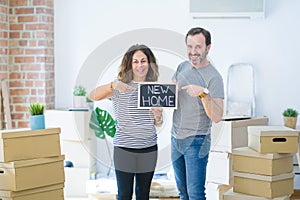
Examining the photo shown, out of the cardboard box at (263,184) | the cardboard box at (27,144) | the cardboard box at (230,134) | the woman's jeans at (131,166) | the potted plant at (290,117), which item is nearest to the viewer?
the woman's jeans at (131,166)

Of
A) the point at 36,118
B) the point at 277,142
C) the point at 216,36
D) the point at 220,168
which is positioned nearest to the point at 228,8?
the point at 216,36

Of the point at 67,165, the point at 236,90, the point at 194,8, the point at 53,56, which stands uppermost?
the point at 194,8

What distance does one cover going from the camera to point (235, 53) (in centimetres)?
459

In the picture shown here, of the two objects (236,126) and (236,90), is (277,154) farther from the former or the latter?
(236,90)

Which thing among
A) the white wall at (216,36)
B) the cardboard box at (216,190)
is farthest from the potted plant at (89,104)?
the cardboard box at (216,190)

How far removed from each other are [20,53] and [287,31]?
2.35 meters

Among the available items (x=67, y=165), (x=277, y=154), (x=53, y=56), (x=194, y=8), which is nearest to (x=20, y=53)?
(x=53, y=56)

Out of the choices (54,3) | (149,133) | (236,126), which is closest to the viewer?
(149,133)

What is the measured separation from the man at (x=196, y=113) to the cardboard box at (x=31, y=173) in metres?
0.76

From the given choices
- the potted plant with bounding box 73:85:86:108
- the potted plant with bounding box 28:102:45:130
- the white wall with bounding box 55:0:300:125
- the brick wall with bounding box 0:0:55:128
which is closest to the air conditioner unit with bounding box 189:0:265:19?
the white wall with bounding box 55:0:300:125

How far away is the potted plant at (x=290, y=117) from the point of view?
4297 millimetres

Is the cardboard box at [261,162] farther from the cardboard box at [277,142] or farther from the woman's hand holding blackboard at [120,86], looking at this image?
the woman's hand holding blackboard at [120,86]

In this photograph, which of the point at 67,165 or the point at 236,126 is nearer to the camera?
the point at 236,126

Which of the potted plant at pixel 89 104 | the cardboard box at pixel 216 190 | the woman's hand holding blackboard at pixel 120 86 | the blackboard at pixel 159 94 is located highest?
the woman's hand holding blackboard at pixel 120 86
